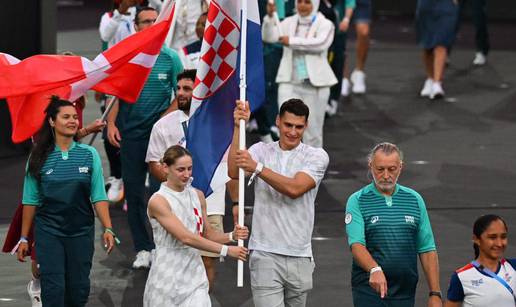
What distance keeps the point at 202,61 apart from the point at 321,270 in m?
2.84

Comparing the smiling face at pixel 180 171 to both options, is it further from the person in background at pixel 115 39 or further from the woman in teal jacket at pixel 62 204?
the person in background at pixel 115 39

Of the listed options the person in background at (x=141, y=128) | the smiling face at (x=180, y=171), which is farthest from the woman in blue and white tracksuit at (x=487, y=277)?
the person in background at (x=141, y=128)

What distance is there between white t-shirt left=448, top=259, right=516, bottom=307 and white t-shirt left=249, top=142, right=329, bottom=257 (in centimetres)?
132

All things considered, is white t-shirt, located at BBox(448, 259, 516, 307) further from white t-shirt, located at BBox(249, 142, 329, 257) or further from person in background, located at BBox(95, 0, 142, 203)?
person in background, located at BBox(95, 0, 142, 203)

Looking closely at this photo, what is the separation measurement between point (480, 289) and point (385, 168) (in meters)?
0.97

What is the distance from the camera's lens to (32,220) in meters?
10.6

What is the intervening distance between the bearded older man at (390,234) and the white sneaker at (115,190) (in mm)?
6148

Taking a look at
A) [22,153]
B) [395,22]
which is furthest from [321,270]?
[395,22]

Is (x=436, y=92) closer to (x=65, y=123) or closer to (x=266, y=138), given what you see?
(x=266, y=138)

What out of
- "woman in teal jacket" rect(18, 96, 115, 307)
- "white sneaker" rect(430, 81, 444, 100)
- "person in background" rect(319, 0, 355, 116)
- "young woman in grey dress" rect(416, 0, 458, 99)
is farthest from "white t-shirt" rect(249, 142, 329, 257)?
"white sneaker" rect(430, 81, 444, 100)

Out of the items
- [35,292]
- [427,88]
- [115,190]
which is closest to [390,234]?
[35,292]

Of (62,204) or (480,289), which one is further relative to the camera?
(62,204)

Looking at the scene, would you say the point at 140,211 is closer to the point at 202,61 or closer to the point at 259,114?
the point at 202,61

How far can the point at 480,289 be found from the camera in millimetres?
8945
